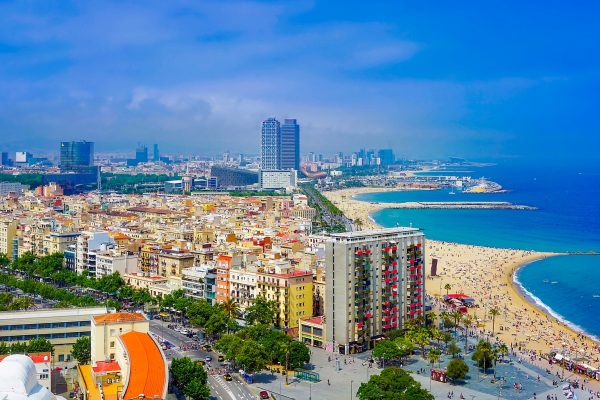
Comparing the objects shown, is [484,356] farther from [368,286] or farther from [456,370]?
[368,286]

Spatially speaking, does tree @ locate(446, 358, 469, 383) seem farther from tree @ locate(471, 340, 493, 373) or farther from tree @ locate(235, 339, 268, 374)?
tree @ locate(235, 339, 268, 374)

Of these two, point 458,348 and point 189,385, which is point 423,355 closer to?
point 458,348

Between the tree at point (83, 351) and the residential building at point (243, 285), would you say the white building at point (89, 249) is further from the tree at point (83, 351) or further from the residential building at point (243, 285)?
the tree at point (83, 351)

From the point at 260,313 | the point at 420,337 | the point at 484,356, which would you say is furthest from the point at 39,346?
the point at 484,356

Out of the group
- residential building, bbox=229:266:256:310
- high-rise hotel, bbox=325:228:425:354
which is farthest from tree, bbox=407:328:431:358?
residential building, bbox=229:266:256:310

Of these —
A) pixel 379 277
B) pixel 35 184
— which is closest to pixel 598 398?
pixel 379 277

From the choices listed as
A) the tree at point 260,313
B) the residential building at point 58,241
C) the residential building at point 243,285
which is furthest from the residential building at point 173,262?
the tree at point 260,313
